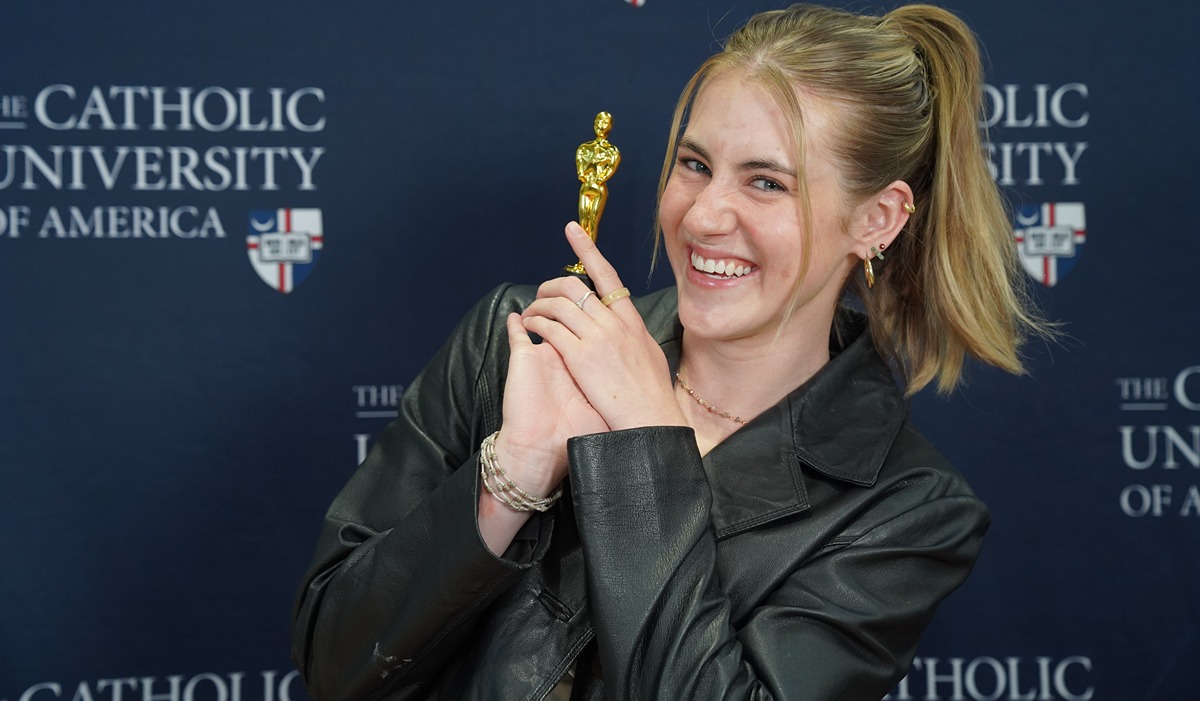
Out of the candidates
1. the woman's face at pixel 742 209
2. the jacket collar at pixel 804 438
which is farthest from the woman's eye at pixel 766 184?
the jacket collar at pixel 804 438

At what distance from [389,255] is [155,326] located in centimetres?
37

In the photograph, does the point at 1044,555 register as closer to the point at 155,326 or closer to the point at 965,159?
the point at 965,159

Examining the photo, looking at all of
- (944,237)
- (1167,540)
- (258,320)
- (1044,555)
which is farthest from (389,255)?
(1167,540)

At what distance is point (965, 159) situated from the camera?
62.7 inches

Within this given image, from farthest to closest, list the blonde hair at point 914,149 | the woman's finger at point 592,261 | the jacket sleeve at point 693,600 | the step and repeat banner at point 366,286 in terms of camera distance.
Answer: the step and repeat banner at point 366,286, the blonde hair at point 914,149, the woman's finger at point 592,261, the jacket sleeve at point 693,600

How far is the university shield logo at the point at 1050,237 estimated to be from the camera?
2.17 meters

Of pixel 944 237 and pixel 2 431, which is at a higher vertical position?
pixel 944 237

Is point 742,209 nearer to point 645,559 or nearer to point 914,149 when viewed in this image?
point 914,149

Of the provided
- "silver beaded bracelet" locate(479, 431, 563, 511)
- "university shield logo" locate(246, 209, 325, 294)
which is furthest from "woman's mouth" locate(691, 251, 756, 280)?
"university shield logo" locate(246, 209, 325, 294)

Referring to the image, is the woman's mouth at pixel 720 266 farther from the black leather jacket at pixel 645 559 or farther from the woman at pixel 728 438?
the black leather jacket at pixel 645 559

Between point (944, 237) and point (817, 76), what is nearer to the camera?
point (817, 76)

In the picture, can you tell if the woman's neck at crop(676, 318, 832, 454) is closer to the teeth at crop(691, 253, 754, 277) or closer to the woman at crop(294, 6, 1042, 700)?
the woman at crop(294, 6, 1042, 700)

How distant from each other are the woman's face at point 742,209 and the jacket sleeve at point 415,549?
0.77 ft

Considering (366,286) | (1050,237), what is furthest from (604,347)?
(1050,237)
